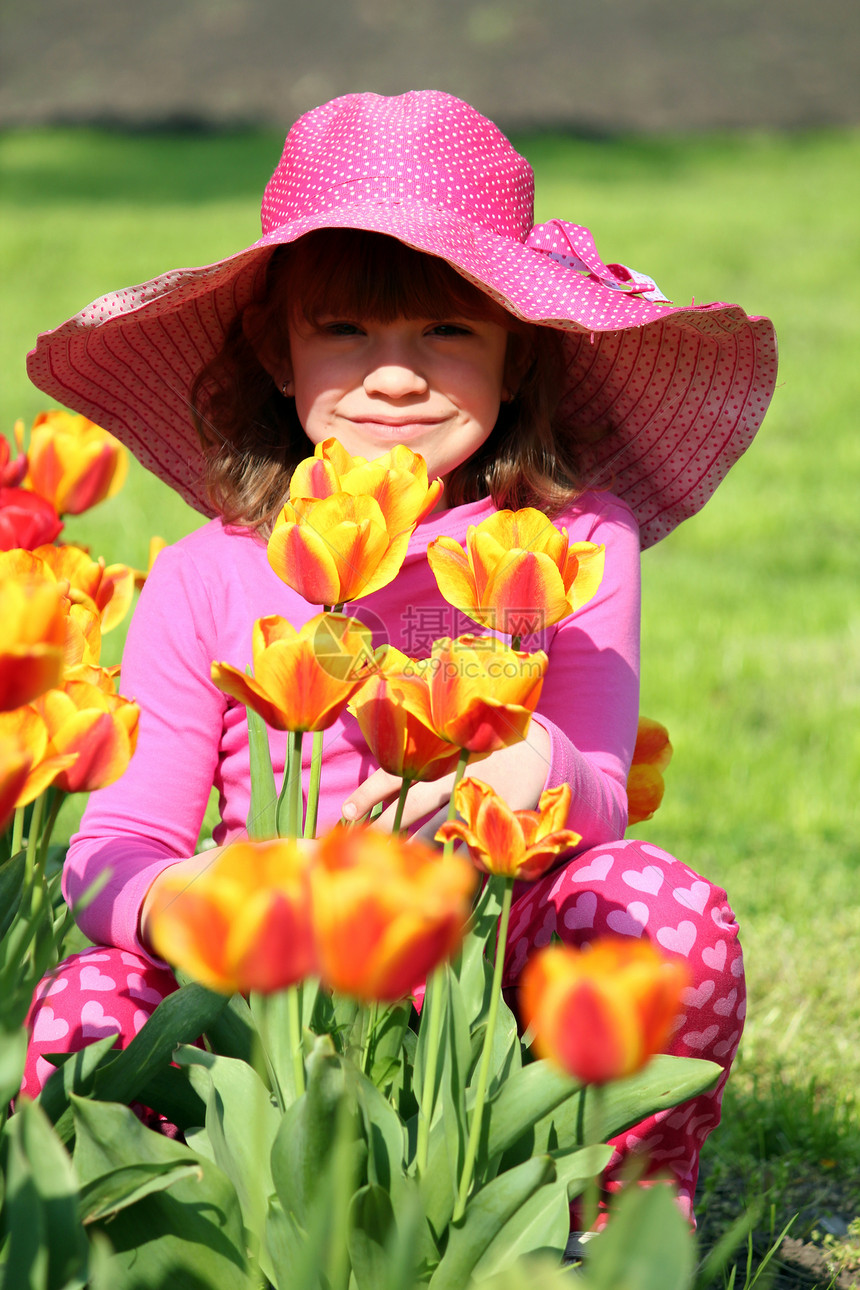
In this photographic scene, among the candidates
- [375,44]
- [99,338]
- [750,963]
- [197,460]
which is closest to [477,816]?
[99,338]

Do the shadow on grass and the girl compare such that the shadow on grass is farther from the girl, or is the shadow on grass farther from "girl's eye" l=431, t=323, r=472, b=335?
"girl's eye" l=431, t=323, r=472, b=335

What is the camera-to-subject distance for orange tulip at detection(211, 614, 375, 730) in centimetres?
69

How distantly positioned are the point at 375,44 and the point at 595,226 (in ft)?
18.7

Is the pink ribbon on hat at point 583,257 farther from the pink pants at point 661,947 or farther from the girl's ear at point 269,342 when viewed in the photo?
the pink pants at point 661,947

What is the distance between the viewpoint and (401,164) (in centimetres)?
130

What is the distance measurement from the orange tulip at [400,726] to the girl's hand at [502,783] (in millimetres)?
165

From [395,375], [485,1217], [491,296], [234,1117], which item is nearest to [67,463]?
[395,375]

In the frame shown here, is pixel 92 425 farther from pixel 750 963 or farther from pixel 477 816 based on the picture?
pixel 750 963

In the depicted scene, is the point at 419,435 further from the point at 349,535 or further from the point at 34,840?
the point at 34,840

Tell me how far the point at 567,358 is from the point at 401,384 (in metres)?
0.30

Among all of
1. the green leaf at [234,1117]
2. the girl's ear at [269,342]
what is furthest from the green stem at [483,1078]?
the girl's ear at [269,342]

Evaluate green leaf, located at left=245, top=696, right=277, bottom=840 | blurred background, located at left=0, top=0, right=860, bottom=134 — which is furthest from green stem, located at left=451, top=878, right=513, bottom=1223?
blurred background, located at left=0, top=0, right=860, bottom=134

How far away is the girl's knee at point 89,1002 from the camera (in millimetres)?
1055

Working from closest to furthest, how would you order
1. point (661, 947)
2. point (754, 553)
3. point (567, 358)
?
1. point (661, 947)
2. point (567, 358)
3. point (754, 553)
